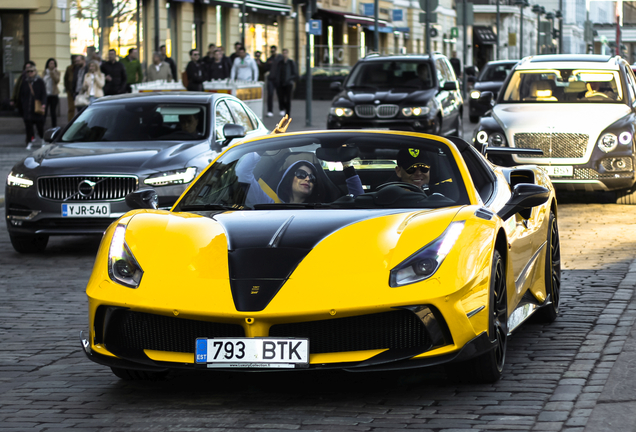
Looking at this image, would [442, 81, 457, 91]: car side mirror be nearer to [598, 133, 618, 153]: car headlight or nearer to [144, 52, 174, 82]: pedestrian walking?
[144, 52, 174, 82]: pedestrian walking

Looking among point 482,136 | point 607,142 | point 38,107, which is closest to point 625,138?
point 607,142

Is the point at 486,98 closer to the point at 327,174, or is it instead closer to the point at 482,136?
the point at 482,136

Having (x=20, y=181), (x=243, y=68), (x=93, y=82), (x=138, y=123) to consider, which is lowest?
(x=20, y=181)

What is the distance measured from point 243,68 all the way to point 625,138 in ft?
51.6

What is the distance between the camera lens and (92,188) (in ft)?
33.1

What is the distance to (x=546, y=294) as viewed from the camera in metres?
6.50

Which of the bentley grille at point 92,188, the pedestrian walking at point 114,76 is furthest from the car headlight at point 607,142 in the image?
the pedestrian walking at point 114,76

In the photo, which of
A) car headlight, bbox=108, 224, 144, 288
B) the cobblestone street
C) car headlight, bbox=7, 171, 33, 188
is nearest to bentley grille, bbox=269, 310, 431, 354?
the cobblestone street

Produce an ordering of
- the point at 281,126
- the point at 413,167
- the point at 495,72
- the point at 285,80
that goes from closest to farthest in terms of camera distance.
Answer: the point at 413,167 < the point at 281,126 < the point at 285,80 < the point at 495,72

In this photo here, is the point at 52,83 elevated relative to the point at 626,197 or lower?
elevated

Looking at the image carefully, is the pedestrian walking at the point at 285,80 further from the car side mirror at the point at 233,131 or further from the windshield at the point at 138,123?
the car side mirror at the point at 233,131

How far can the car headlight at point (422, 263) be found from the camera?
467cm

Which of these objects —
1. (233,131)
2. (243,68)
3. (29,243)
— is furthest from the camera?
(243,68)

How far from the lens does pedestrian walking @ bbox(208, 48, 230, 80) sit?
1105 inches
